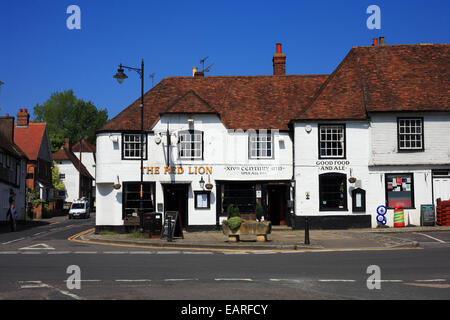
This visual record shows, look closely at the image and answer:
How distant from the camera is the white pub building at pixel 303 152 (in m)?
28.3

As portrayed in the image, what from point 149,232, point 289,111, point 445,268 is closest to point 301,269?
point 445,268

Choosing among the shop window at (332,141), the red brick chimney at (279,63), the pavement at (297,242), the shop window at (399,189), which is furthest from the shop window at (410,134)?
the red brick chimney at (279,63)

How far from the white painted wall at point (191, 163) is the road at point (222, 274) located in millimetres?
10425

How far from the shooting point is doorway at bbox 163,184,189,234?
29.4 m

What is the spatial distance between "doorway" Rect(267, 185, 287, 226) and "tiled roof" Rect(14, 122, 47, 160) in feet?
127

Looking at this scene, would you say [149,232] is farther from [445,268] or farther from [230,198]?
[445,268]

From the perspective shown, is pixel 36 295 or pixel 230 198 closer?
pixel 36 295

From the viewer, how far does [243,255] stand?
1730cm

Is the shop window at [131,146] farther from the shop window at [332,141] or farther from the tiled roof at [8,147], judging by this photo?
the tiled roof at [8,147]

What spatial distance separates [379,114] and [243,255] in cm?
1454

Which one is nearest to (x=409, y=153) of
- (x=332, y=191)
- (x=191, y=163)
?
(x=332, y=191)

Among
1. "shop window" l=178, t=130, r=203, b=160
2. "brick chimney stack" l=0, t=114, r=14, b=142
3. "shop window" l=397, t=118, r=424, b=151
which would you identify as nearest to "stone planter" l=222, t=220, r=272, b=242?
"shop window" l=178, t=130, r=203, b=160

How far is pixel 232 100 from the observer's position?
31797 millimetres

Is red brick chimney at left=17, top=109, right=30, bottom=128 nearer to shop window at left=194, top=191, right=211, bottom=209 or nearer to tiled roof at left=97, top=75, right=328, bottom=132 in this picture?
tiled roof at left=97, top=75, right=328, bottom=132
